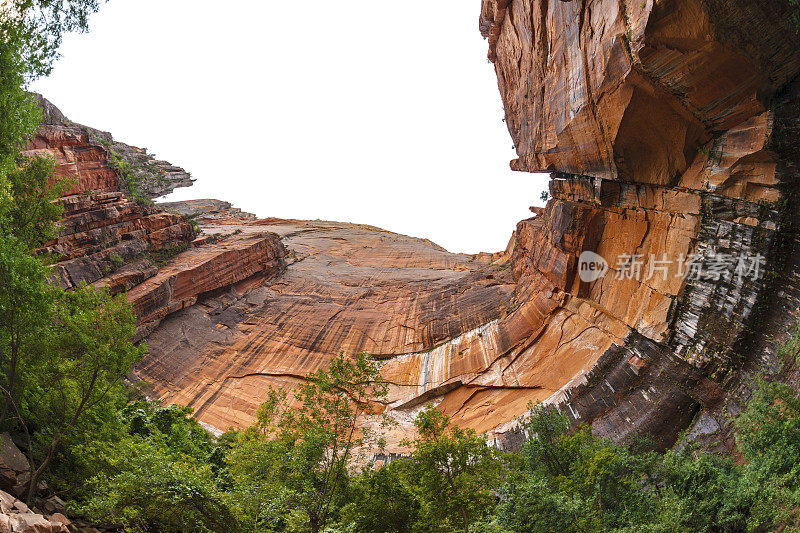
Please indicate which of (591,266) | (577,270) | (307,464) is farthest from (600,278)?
(307,464)

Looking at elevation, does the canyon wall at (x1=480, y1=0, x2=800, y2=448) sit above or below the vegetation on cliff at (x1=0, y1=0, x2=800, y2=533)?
above

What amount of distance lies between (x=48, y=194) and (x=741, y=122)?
21339 millimetres

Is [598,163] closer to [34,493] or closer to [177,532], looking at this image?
[177,532]

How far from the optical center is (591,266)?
20.3 metres

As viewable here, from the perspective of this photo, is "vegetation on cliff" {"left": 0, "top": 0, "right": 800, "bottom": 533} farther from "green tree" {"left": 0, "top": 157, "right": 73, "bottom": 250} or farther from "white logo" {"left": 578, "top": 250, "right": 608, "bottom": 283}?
"white logo" {"left": 578, "top": 250, "right": 608, "bottom": 283}

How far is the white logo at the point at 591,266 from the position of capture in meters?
19.7

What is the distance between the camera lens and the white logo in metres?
19.7

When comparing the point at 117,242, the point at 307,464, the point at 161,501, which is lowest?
the point at 161,501

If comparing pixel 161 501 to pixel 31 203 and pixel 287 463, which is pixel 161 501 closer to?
pixel 287 463

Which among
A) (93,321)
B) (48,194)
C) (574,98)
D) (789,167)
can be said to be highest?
(574,98)

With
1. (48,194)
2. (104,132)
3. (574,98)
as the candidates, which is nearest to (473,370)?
(574,98)

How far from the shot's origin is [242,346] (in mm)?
25297

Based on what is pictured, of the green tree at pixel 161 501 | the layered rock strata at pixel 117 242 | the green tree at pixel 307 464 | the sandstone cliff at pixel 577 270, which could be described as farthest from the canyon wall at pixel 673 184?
the layered rock strata at pixel 117 242

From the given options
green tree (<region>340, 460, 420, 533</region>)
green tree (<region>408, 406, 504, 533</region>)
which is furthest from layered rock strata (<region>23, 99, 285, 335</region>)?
green tree (<region>408, 406, 504, 533</region>)
